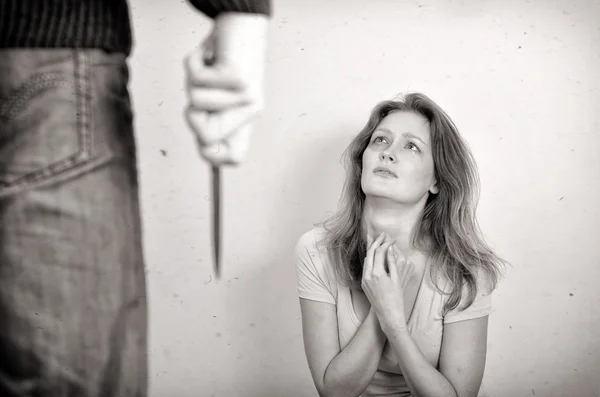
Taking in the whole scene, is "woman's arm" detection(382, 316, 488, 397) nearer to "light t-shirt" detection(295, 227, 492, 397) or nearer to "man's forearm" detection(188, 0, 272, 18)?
"light t-shirt" detection(295, 227, 492, 397)

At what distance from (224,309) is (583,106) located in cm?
87

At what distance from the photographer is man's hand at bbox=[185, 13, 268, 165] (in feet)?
2.13

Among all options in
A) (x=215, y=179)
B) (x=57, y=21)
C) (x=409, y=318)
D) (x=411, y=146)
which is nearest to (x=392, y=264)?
(x=409, y=318)

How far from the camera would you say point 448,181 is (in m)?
1.31

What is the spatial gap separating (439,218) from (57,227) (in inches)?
33.0

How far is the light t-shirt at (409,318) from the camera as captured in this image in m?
1.24

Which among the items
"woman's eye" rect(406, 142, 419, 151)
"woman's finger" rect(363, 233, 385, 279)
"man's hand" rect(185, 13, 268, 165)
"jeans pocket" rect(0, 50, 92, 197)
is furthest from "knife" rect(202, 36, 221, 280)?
"woman's eye" rect(406, 142, 419, 151)

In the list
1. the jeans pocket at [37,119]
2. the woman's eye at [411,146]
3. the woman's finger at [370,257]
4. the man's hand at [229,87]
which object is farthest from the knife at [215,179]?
the woman's eye at [411,146]

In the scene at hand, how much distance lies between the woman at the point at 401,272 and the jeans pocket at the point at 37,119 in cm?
67

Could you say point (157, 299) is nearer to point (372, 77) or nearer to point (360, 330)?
point (360, 330)

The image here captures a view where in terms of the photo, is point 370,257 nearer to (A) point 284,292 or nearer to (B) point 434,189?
(B) point 434,189

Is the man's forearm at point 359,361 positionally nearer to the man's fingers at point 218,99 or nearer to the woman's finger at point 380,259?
the woman's finger at point 380,259

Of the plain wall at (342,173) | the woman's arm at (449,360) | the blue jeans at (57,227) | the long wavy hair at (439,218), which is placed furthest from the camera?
the plain wall at (342,173)

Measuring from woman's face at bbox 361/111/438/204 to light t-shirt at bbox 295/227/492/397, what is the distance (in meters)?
0.16
